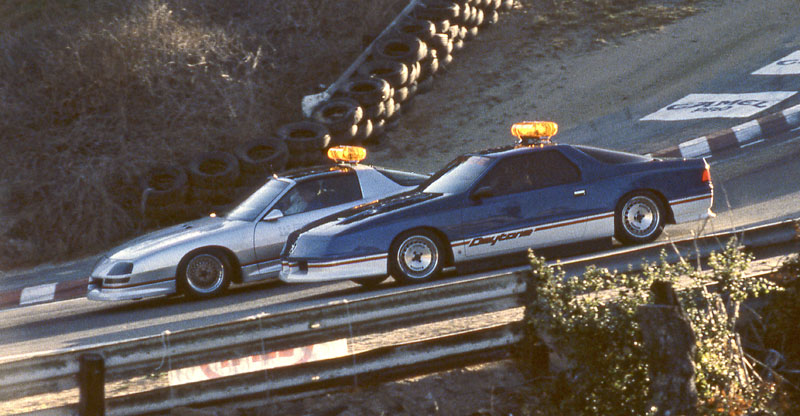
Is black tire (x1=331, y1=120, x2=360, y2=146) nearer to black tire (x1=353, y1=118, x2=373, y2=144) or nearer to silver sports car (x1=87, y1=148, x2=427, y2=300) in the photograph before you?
black tire (x1=353, y1=118, x2=373, y2=144)

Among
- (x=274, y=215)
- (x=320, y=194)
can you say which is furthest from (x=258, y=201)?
(x=320, y=194)

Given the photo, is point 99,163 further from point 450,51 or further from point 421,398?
point 421,398

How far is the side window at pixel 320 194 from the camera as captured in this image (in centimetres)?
1034

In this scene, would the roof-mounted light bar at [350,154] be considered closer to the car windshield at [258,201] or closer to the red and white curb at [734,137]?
the car windshield at [258,201]

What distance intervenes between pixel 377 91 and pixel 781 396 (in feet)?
37.2

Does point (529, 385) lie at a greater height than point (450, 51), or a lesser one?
lesser

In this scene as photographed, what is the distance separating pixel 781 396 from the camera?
597 cm

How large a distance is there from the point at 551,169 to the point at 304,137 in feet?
20.5

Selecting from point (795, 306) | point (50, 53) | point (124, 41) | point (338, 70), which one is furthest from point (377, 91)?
point (795, 306)

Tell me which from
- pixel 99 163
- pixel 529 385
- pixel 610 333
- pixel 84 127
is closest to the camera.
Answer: pixel 610 333

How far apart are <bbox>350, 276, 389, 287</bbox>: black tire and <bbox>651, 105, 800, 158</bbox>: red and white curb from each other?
6.69 m

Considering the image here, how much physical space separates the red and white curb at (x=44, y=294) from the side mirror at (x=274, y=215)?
300 cm

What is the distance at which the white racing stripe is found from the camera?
1201 centimetres

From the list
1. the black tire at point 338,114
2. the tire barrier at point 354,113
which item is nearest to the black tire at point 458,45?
the tire barrier at point 354,113
